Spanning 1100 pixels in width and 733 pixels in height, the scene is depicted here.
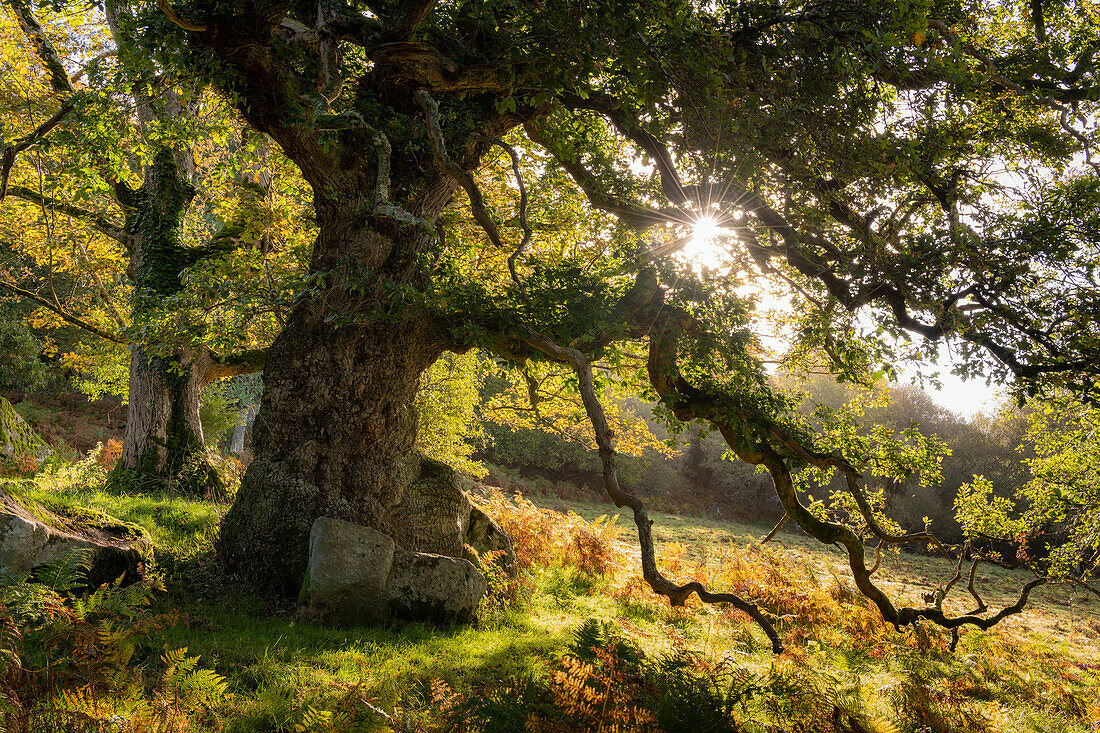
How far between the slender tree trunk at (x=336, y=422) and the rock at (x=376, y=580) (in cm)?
52

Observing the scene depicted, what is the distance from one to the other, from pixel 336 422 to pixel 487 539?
314 centimetres

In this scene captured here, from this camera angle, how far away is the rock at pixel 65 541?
4.25m

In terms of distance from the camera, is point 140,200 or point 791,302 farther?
point 140,200

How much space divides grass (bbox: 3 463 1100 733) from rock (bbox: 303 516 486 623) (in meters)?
0.24

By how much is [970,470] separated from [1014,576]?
21.9 ft

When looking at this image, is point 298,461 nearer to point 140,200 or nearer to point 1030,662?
point 140,200

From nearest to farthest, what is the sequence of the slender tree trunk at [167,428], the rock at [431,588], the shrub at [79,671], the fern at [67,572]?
1. the shrub at [79,671]
2. the fern at [67,572]
3. the rock at [431,588]
4. the slender tree trunk at [167,428]

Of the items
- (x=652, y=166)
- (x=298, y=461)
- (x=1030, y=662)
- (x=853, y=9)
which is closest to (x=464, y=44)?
(x=652, y=166)

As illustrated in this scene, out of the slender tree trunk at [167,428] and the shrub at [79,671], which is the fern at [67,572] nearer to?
the shrub at [79,671]

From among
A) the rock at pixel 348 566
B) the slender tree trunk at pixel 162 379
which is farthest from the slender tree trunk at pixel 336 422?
the slender tree trunk at pixel 162 379

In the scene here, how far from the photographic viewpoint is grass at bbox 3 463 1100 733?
155 inches

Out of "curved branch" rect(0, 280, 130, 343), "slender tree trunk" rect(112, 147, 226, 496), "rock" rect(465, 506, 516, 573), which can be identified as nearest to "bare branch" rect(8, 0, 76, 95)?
"slender tree trunk" rect(112, 147, 226, 496)

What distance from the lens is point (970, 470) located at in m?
25.0

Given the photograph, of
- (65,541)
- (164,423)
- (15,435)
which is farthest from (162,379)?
(15,435)
